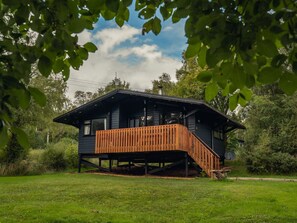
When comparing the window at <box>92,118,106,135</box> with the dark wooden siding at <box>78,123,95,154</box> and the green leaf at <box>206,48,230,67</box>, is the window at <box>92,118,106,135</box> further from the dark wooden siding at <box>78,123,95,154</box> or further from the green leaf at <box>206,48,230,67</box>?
the green leaf at <box>206,48,230,67</box>

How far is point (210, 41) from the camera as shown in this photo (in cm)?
169

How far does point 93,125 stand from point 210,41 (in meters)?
20.6

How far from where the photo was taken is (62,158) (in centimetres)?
2261

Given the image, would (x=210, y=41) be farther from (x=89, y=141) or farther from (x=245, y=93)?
(x=89, y=141)

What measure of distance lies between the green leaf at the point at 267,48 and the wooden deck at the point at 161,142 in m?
14.0

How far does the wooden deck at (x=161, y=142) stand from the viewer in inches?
647

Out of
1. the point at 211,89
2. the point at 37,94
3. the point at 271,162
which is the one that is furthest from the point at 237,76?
A: the point at 271,162

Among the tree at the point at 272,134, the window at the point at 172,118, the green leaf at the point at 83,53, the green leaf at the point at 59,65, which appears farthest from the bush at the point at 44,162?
the green leaf at the point at 83,53

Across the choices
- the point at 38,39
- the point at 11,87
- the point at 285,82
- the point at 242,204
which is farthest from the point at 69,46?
the point at 242,204

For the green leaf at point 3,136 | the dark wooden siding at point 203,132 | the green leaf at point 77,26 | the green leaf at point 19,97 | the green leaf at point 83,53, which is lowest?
the green leaf at point 3,136

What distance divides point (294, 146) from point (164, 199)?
497 inches

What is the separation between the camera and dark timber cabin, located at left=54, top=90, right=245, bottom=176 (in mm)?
16875

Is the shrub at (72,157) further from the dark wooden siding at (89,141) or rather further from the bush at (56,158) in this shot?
the dark wooden siding at (89,141)

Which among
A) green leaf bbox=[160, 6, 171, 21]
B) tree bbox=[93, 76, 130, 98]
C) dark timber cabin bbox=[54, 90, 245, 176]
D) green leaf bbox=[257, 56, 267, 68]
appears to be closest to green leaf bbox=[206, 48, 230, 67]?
green leaf bbox=[257, 56, 267, 68]
